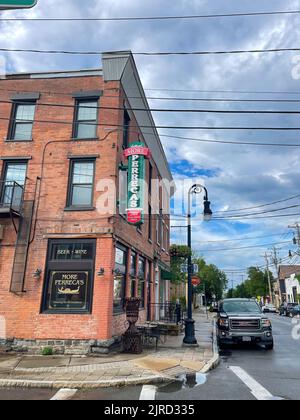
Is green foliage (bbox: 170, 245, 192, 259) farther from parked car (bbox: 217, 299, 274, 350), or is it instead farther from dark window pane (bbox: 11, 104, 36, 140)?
dark window pane (bbox: 11, 104, 36, 140)

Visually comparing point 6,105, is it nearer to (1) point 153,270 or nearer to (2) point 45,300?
(2) point 45,300

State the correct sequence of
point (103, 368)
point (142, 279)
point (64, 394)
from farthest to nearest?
point (142, 279) → point (103, 368) → point (64, 394)

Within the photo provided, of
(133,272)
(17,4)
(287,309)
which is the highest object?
(17,4)

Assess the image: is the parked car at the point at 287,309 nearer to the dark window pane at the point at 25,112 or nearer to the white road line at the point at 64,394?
the dark window pane at the point at 25,112

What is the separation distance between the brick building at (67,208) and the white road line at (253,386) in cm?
418

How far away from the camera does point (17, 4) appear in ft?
13.5

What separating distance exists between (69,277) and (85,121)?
19.9 ft

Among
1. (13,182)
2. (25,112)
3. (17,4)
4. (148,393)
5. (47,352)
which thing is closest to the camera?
(17,4)

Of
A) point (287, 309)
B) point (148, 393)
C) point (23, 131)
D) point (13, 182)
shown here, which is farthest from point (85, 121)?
point (287, 309)

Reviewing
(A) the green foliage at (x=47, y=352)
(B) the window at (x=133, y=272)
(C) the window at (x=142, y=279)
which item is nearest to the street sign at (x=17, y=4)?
(A) the green foliage at (x=47, y=352)

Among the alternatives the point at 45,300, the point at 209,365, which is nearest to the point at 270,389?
the point at 209,365

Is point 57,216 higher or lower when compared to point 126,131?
lower

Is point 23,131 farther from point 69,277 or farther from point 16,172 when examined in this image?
point 69,277

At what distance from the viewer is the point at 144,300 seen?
16281 millimetres
